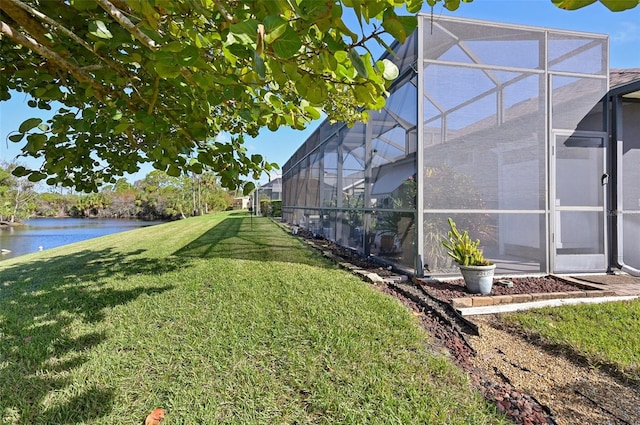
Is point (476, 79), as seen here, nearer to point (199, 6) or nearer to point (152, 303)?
point (199, 6)

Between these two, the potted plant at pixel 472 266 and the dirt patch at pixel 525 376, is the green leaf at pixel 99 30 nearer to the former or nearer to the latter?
the dirt patch at pixel 525 376

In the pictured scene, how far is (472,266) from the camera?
4.00 meters

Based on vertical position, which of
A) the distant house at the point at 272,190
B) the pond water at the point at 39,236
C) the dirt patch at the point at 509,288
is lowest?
the pond water at the point at 39,236

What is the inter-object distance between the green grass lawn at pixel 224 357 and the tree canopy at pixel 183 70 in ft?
4.33

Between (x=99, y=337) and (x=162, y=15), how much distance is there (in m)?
2.64

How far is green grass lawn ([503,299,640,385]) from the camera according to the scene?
8.26 ft

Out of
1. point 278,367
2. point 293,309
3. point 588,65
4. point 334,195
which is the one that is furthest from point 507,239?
point 334,195

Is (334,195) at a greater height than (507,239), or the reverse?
(334,195)

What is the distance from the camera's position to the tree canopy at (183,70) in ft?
3.42

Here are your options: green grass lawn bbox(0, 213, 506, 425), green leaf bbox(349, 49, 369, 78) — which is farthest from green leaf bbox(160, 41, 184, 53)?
green grass lawn bbox(0, 213, 506, 425)

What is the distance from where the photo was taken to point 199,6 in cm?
119

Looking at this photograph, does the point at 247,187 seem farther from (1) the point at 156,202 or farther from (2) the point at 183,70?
(1) the point at 156,202

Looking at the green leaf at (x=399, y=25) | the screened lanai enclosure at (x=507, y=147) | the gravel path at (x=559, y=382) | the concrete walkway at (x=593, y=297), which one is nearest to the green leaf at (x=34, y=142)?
the green leaf at (x=399, y=25)

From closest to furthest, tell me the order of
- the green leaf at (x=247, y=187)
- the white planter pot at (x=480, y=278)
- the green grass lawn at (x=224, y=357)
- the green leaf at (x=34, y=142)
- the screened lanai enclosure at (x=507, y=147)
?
1. the green grass lawn at (x=224, y=357)
2. the green leaf at (x=34, y=142)
3. the green leaf at (x=247, y=187)
4. the white planter pot at (x=480, y=278)
5. the screened lanai enclosure at (x=507, y=147)
